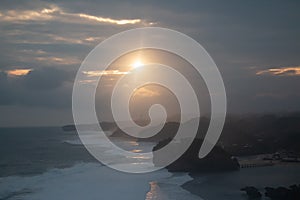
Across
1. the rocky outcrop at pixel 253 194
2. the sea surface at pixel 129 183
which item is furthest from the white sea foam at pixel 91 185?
the rocky outcrop at pixel 253 194

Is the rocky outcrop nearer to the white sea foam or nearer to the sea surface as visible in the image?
the sea surface

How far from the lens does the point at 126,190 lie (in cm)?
2434

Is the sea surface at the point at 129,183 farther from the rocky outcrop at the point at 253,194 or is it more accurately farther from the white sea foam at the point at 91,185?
the rocky outcrop at the point at 253,194

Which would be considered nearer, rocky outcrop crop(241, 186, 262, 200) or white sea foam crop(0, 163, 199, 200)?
rocky outcrop crop(241, 186, 262, 200)

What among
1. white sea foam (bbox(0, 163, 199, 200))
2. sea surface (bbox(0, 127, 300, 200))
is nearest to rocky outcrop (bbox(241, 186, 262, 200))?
sea surface (bbox(0, 127, 300, 200))

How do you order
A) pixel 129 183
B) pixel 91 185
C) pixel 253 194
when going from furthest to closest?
pixel 129 183, pixel 91 185, pixel 253 194

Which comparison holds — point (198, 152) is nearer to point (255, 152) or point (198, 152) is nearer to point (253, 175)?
point (253, 175)

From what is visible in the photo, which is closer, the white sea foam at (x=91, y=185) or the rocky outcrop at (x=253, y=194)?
the rocky outcrop at (x=253, y=194)

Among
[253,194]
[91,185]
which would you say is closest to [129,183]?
[91,185]

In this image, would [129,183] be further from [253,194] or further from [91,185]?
[253,194]

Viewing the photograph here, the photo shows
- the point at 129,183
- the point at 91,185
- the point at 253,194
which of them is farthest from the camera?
the point at 129,183

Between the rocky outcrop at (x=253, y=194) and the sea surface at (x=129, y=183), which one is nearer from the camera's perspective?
the rocky outcrop at (x=253, y=194)

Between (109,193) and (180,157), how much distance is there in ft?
42.8

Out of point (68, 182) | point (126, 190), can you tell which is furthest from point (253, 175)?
point (68, 182)
